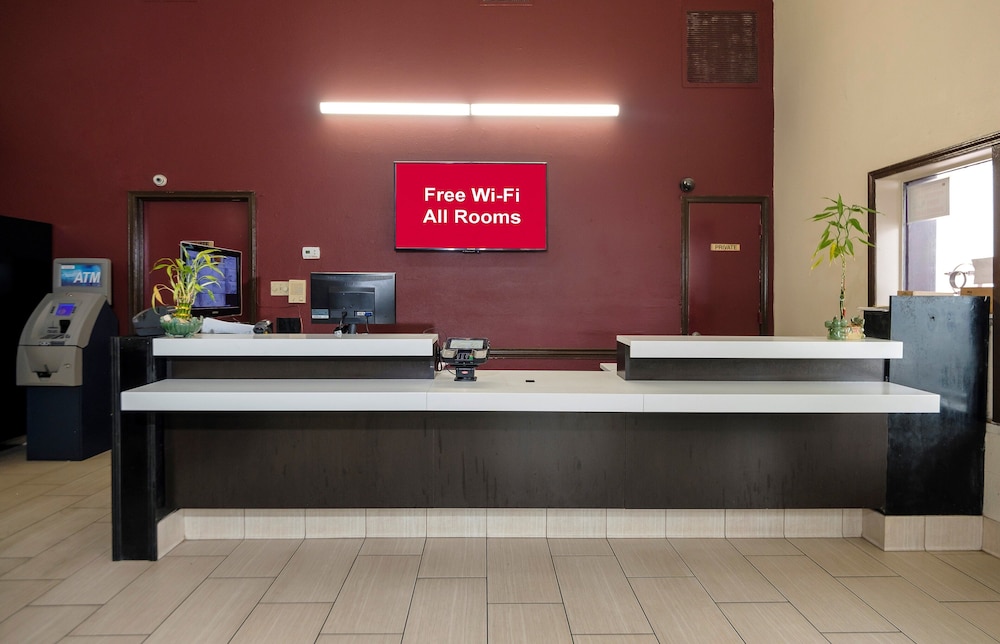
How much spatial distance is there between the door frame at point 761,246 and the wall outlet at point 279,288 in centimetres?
352

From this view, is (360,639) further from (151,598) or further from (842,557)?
(842,557)

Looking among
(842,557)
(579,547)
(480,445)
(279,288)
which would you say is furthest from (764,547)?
(279,288)

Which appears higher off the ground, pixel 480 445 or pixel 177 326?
pixel 177 326

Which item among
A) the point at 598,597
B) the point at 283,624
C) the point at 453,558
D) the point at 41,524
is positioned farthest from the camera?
the point at 41,524

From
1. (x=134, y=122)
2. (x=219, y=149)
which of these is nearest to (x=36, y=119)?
(x=134, y=122)

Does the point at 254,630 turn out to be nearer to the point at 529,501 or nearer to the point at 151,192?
the point at 529,501

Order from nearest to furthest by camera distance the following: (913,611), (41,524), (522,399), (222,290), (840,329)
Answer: (913,611), (522,399), (840,329), (41,524), (222,290)

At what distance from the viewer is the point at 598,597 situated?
2.51 m

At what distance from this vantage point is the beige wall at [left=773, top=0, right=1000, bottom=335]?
322cm

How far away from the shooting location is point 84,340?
4.64 metres

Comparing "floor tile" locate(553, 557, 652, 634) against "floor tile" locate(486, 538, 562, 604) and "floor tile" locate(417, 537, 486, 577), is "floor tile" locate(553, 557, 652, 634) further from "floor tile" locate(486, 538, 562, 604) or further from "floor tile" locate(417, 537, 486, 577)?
"floor tile" locate(417, 537, 486, 577)

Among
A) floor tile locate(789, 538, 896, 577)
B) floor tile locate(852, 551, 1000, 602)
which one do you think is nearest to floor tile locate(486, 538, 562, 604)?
floor tile locate(789, 538, 896, 577)

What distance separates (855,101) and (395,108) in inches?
140

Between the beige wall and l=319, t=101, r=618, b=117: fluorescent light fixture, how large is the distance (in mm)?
1543
